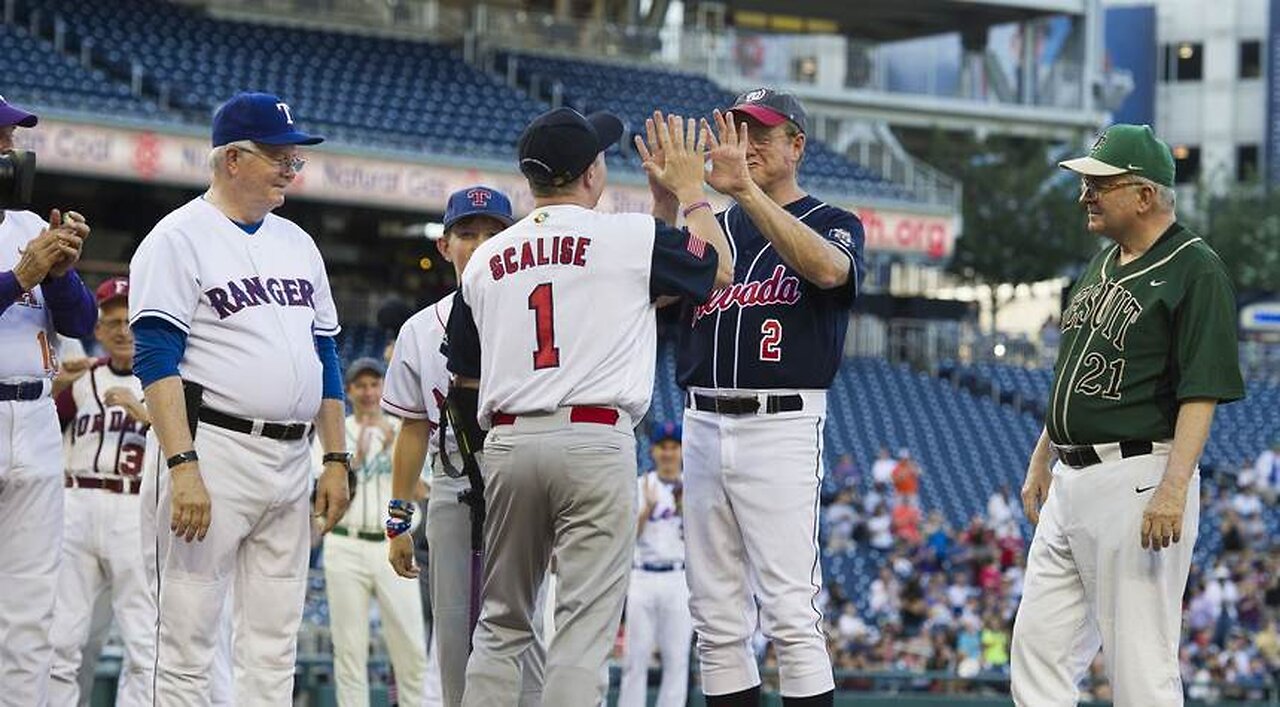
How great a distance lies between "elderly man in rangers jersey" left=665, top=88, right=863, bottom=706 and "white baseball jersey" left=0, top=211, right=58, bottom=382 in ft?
6.77

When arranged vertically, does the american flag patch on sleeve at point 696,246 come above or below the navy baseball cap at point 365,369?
above

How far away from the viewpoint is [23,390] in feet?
23.1

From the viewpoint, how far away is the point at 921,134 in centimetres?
4303

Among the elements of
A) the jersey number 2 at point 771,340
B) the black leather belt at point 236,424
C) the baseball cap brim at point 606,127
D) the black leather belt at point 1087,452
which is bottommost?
the black leather belt at point 1087,452

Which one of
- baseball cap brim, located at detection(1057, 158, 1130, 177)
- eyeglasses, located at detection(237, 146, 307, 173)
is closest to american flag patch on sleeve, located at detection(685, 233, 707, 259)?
baseball cap brim, located at detection(1057, 158, 1130, 177)

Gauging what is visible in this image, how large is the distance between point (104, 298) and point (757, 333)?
11.5ft

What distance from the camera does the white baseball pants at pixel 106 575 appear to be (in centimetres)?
911

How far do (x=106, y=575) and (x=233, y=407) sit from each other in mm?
2843

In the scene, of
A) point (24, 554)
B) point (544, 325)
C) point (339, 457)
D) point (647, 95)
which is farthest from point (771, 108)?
point (647, 95)

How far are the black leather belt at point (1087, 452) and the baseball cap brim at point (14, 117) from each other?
3480mm

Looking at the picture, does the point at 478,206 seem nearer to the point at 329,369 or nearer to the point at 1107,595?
the point at 329,369

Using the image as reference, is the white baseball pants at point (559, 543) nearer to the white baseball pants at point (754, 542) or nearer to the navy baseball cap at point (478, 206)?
the white baseball pants at point (754, 542)

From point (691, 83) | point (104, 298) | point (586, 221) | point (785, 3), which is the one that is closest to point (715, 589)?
point (586, 221)

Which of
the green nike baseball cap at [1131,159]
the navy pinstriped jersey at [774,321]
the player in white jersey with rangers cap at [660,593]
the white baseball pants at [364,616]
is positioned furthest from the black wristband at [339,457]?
the player in white jersey with rangers cap at [660,593]
